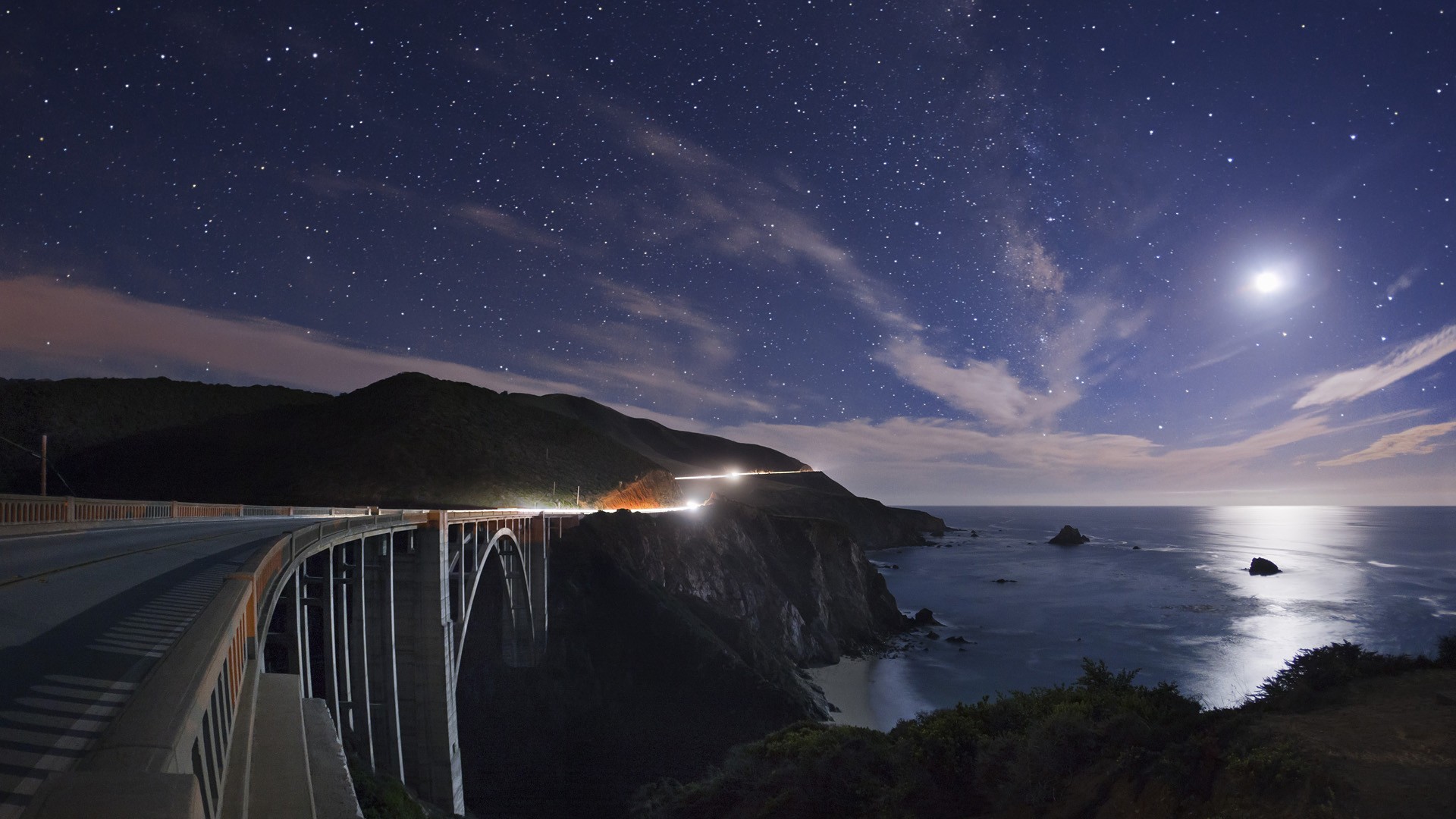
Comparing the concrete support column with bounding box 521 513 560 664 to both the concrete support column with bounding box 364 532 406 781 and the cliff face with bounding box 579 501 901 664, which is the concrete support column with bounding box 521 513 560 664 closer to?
the cliff face with bounding box 579 501 901 664

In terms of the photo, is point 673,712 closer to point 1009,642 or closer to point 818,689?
point 818,689

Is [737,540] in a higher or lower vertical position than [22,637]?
lower

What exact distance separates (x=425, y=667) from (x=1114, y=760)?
16.9m

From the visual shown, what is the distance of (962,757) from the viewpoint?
13.1 metres

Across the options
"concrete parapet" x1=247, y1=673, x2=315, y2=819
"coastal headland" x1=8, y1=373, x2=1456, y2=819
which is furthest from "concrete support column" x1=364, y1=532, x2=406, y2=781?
"concrete parapet" x1=247, y1=673, x2=315, y2=819

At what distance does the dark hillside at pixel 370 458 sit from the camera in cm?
6033

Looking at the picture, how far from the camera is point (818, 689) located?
41.6 meters

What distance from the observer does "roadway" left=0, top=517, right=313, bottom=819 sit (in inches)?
105

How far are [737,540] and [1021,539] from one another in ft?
408

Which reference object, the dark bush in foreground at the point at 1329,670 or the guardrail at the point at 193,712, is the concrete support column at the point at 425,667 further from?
the dark bush in foreground at the point at 1329,670

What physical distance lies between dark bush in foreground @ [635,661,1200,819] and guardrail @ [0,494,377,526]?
16.2 m

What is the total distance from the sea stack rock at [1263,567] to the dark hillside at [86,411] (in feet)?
409

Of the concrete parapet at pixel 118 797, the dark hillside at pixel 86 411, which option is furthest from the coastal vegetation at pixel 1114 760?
the dark hillside at pixel 86 411

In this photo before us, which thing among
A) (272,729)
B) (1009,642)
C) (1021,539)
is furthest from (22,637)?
(1021,539)
